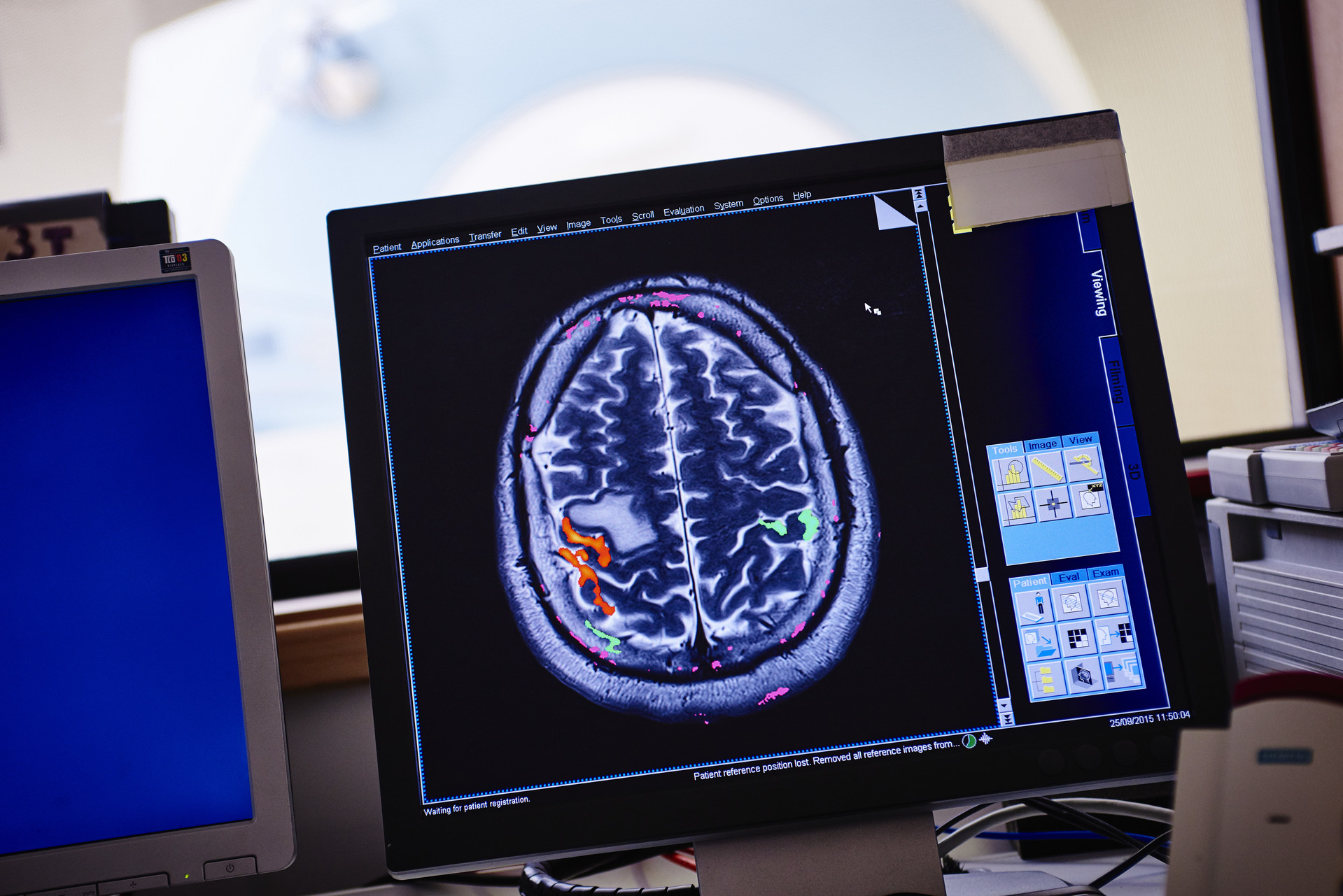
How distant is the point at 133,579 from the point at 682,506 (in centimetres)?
35

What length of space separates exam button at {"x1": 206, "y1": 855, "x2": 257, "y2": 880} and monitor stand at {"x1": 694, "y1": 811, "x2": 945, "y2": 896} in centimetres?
27

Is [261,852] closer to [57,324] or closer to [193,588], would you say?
[193,588]

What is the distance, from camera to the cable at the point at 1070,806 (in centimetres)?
58

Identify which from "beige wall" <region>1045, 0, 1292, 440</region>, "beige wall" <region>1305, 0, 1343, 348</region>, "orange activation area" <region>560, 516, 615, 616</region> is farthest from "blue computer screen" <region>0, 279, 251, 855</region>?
"beige wall" <region>1305, 0, 1343, 348</region>

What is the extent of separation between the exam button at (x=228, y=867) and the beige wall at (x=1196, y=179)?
3.35 feet

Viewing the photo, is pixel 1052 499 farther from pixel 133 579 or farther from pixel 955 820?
pixel 133 579

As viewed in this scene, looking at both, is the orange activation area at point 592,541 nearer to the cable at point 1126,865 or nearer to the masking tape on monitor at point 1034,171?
the masking tape on monitor at point 1034,171

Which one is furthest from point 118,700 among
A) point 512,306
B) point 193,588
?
point 512,306

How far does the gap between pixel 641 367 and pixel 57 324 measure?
0.37 m

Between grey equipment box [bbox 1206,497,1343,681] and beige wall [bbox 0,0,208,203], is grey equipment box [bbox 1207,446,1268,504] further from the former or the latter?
beige wall [bbox 0,0,208,203]

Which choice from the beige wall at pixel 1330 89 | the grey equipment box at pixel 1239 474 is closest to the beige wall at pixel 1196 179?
the beige wall at pixel 1330 89

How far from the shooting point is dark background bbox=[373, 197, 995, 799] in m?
0.45

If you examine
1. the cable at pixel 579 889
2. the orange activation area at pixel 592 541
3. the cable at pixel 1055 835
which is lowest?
the cable at pixel 1055 835

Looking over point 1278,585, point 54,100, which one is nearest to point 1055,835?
point 1278,585
